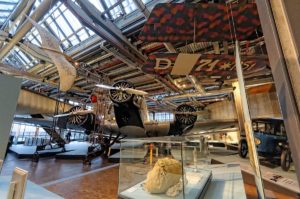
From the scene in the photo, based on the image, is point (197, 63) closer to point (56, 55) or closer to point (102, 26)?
point (102, 26)

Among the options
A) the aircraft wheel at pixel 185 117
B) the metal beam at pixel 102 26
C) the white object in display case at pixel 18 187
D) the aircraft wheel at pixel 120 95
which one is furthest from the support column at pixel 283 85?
the aircraft wheel at pixel 185 117

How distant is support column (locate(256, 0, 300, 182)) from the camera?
631 millimetres

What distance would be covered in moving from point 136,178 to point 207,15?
2.65 m

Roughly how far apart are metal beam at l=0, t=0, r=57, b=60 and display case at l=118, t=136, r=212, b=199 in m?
2.98

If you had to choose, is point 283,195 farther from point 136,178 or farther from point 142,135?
point 142,135

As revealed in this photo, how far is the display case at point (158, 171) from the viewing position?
233 cm

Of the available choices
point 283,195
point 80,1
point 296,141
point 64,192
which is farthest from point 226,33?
point 64,192

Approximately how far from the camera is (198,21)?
2.04m

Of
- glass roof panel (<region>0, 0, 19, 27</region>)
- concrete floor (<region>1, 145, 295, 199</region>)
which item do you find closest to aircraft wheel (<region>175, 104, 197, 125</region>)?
concrete floor (<region>1, 145, 295, 199</region>)

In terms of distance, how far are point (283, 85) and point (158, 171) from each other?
2.07 meters

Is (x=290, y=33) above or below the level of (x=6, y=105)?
below

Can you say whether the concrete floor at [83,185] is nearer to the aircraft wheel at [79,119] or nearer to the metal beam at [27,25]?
the aircraft wheel at [79,119]

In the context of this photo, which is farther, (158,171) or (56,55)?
(56,55)

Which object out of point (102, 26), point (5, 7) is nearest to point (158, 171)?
point (102, 26)
